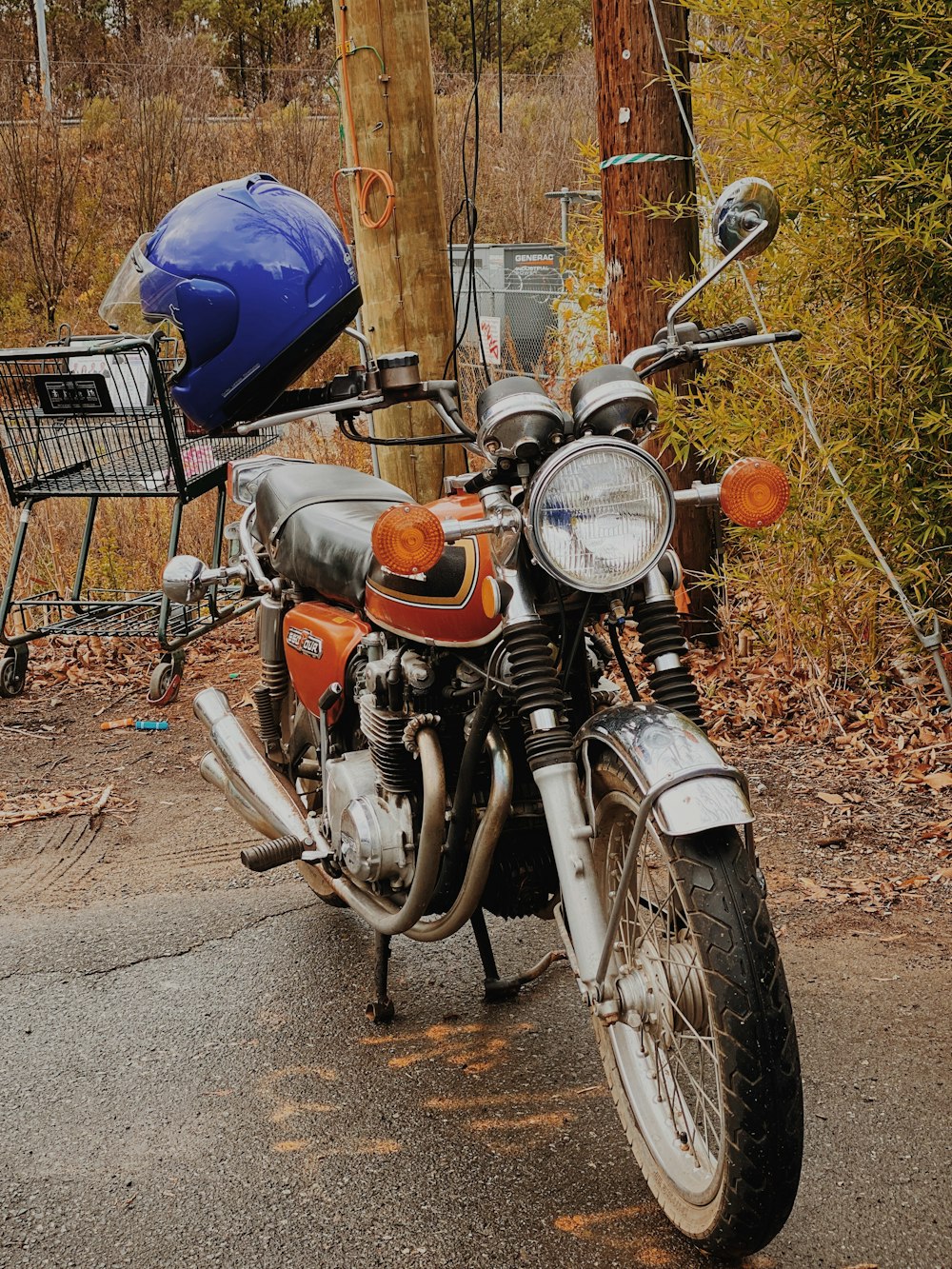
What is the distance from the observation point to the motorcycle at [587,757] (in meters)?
2.10

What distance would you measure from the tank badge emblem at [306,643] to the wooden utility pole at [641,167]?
2565 mm

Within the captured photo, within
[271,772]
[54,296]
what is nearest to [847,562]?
[271,772]

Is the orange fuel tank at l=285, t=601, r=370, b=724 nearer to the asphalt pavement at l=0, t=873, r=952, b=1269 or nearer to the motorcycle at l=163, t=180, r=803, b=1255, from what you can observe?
the motorcycle at l=163, t=180, r=803, b=1255

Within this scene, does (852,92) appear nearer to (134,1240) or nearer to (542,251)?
(134,1240)

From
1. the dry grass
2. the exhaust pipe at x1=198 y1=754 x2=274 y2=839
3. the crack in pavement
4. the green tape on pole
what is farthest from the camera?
the dry grass

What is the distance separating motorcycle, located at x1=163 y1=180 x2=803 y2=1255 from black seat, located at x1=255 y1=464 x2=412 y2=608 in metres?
0.02

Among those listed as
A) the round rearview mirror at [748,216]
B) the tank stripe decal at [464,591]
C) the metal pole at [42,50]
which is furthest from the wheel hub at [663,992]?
the metal pole at [42,50]

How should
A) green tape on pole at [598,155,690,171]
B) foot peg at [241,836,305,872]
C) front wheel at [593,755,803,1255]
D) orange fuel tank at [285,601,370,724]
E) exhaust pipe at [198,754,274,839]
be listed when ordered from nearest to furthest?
front wheel at [593,755,803,1255], orange fuel tank at [285,601,370,724], foot peg at [241,836,305,872], exhaust pipe at [198,754,274,839], green tape on pole at [598,155,690,171]

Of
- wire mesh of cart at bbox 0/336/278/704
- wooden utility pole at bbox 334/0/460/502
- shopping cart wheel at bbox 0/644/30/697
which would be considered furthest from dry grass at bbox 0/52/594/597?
wooden utility pole at bbox 334/0/460/502

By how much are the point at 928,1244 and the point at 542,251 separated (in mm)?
10840

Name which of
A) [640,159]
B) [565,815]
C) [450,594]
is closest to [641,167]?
[640,159]

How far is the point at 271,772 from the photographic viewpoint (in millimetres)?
3391

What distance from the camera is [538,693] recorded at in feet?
7.68

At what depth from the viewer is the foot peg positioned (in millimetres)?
3152
